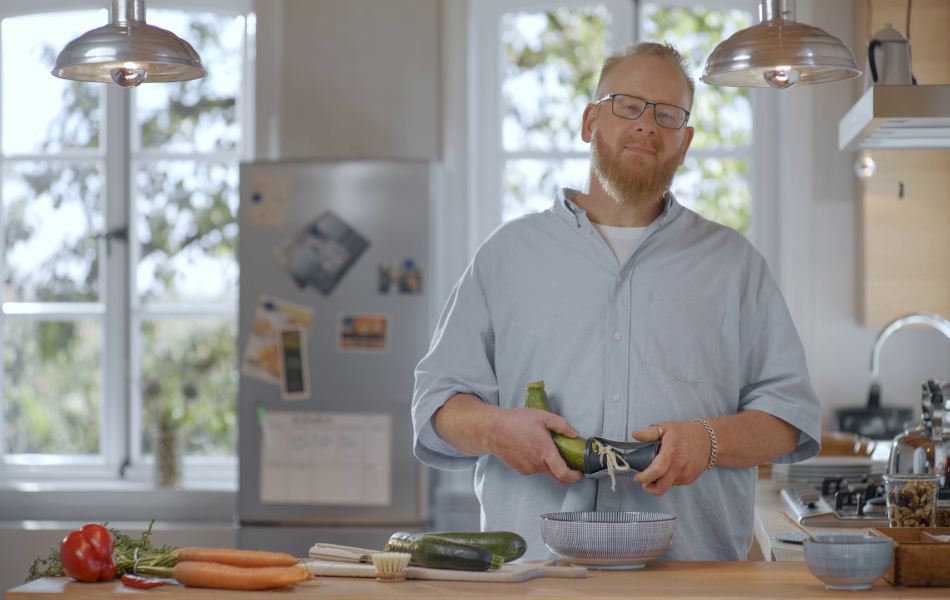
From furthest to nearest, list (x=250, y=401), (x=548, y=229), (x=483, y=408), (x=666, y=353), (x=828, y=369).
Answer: (x=828, y=369)
(x=250, y=401)
(x=548, y=229)
(x=666, y=353)
(x=483, y=408)

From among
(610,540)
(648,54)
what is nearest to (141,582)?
(610,540)

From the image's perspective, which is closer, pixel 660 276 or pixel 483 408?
pixel 483 408

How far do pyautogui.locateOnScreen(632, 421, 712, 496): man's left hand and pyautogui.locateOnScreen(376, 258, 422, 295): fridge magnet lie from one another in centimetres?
173

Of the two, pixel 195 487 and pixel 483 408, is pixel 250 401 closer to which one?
pixel 195 487

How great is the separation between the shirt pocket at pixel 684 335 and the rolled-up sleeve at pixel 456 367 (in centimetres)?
32

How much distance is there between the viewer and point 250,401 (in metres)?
3.38

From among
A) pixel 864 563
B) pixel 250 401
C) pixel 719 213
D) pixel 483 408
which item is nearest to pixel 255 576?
pixel 483 408

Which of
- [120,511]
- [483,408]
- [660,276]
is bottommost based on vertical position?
[120,511]

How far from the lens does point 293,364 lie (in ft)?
11.1

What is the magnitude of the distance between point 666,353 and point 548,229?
0.35 metres

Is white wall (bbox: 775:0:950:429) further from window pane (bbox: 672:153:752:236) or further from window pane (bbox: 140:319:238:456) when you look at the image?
window pane (bbox: 140:319:238:456)

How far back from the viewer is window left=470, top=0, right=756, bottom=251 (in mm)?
4012

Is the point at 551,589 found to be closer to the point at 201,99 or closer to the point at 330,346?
the point at 330,346

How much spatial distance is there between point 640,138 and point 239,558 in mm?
1091
